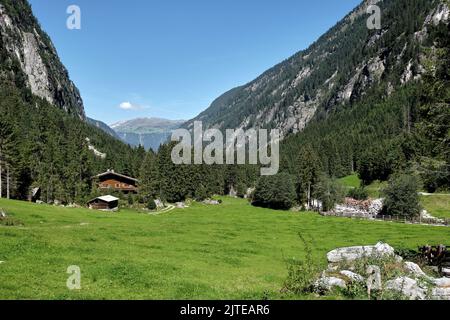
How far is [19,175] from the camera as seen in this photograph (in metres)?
76.2

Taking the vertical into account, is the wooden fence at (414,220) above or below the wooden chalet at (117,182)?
below

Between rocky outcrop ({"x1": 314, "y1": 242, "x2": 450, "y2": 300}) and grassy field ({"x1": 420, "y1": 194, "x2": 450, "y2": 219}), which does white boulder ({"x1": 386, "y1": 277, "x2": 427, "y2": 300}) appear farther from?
grassy field ({"x1": 420, "y1": 194, "x2": 450, "y2": 219})

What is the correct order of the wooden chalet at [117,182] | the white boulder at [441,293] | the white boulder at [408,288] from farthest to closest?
the wooden chalet at [117,182], the white boulder at [441,293], the white boulder at [408,288]

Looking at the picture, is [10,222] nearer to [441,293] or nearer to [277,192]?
[441,293]

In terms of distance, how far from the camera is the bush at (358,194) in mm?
121188

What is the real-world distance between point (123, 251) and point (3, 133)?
53.3 meters

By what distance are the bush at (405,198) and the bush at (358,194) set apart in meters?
37.4

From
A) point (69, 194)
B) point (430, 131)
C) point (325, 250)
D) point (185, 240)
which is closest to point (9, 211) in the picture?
point (185, 240)

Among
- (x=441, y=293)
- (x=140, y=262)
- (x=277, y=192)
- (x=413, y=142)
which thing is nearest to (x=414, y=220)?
(x=277, y=192)

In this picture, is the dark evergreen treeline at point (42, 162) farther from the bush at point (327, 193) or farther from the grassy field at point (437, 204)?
the grassy field at point (437, 204)

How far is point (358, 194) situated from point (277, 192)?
26871 millimetres

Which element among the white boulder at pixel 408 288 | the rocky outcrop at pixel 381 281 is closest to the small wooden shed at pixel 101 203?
the rocky outcrop at pixel 381 281

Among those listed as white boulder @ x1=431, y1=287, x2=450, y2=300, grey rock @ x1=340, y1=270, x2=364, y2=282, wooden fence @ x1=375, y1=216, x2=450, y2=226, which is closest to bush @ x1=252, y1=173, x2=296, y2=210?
wooden fence @ x1=375, y1=216, x2=450, y2=226

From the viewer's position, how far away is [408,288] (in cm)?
1578
